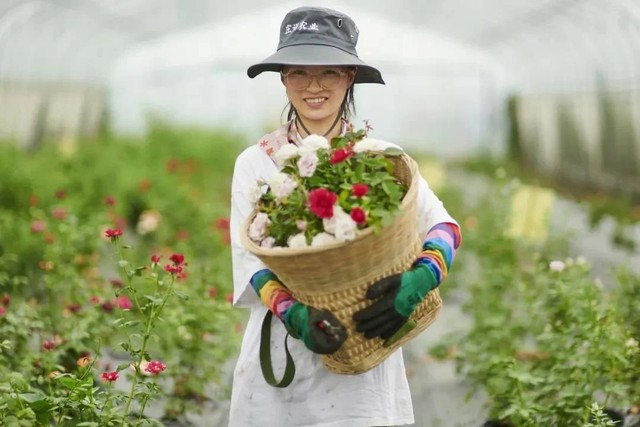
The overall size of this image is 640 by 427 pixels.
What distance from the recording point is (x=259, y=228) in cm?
209

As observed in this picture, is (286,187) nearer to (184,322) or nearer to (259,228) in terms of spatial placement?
(259,228)

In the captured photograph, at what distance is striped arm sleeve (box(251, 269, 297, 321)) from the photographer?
6.94 ft

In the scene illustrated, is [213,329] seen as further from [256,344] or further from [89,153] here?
[89,153]

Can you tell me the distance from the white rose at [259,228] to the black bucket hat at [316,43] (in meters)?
0.35

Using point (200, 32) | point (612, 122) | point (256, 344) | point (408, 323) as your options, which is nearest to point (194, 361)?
point (256, 344)

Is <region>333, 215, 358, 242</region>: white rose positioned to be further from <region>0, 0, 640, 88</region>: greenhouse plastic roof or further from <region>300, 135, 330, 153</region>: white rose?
<region>0, 0, 640, 88</region>: greenhouse plastic roof

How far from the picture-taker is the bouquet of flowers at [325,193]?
1.96m

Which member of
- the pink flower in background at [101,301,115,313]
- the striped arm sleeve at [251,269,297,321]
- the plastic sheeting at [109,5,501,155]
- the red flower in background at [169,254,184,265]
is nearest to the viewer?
the striped arm sleeve at [251,269,297,321]

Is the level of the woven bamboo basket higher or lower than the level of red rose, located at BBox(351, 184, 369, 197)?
lower

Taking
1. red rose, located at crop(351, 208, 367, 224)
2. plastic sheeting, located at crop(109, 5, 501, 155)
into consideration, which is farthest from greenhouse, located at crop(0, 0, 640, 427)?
plastic sheeting, located at crop(109, 5, 501, 155)

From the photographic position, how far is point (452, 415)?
392 cm

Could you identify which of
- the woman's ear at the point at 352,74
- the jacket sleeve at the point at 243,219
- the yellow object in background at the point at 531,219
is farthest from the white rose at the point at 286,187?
the yellow object in background at the point at 531,219

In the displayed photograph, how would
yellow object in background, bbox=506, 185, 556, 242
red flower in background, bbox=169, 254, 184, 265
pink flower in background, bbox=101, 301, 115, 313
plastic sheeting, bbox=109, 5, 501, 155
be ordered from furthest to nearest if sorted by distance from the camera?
plastic sheeting, bbox=109, 5, 501, 155 < yellow object in background, bbox=506, 185, 556, 242 < pink flower in background, bbox=101, 301, 115, 313 < red flower in background, bbox=169, 254, 184, 265

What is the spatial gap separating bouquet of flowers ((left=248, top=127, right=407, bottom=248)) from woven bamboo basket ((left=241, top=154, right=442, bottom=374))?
3 centimetres
